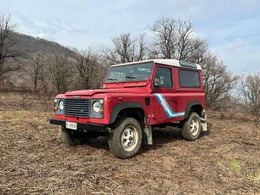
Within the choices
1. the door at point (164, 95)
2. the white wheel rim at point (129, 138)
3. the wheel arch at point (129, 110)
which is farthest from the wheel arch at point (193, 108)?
the white wheel rim at point (129, 138)

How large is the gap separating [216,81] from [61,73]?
25265mm

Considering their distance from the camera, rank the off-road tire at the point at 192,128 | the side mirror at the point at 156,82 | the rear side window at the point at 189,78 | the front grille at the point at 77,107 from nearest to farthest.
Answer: the front grille at the point at 77,107
the side mirror at the point at 156,82
the rear side window at the point at 189,78
the off-road tire at the point at 192,128

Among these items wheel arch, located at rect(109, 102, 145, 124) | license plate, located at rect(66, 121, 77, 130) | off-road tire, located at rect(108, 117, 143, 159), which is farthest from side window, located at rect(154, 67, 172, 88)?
license plate, located at rect(66, 121, 77, 130)

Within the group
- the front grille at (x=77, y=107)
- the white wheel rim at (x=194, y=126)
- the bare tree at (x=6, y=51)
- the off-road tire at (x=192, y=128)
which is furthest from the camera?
the bare tree at (x=6, y=51)

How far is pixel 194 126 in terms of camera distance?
9836 mm

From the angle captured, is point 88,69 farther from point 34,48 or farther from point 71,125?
point 71,125

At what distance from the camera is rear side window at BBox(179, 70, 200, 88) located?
9.31m

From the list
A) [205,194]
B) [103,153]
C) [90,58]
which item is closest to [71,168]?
[103,153]

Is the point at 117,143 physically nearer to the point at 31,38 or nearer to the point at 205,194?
the point at 205,194

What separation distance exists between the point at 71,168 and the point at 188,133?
14.0ft

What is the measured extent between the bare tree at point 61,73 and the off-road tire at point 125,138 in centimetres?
4647

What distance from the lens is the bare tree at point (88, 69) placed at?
53.8 meters

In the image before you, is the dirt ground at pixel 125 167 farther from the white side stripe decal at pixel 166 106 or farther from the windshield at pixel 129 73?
the windshield at pixel 129 73

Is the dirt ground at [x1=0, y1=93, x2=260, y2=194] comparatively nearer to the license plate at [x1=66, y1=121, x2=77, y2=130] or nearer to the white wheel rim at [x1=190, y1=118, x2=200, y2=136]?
the white wheel rim at [x1=190, y1=118, x2=200, y2=136]
